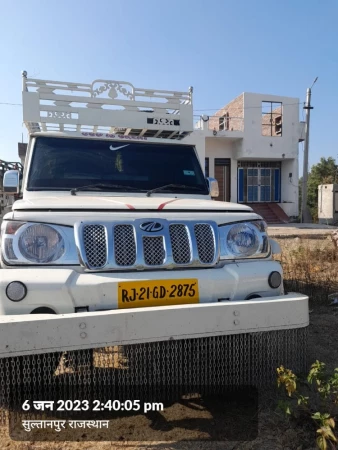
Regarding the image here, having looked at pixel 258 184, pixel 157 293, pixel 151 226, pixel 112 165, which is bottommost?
pixel 157 293

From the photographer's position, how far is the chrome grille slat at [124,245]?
7.85ft

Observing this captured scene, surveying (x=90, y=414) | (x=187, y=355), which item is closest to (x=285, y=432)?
(x=187, y=355)

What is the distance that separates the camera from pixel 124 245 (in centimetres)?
243

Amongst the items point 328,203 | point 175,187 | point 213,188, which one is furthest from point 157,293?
point 328,203

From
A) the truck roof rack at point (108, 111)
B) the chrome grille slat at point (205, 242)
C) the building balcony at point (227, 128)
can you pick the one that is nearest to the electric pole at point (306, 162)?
the building balcony at point (227, 128)

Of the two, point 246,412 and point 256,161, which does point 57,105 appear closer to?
point 246,412

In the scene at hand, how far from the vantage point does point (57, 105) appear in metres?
4.22

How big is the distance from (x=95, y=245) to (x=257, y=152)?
61.1 feet

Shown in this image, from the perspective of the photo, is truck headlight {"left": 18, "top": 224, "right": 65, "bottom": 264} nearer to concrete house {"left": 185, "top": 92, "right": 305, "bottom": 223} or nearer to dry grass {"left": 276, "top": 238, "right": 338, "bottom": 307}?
dry grass {"left": 276, "top": 238, "right": 338, "bottom": 307}

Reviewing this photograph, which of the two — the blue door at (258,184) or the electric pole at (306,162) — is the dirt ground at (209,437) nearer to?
the electric pole at (306,162)

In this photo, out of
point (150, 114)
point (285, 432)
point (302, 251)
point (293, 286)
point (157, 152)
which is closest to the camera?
point (285, 432)

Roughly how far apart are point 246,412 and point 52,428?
51.7 inches

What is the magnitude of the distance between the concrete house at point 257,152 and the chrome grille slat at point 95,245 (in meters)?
16.8

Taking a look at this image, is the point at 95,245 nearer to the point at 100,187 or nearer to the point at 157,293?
the point at 157,293
